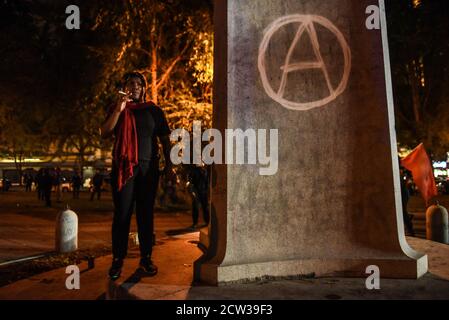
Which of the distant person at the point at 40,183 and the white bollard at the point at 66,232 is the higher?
the distant person at the point at 40,183

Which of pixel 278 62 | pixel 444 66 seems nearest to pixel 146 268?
pixel 278 62

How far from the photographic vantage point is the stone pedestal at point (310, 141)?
485 cm

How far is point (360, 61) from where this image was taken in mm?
5180

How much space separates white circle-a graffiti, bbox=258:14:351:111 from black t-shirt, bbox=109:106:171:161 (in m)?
A: 1.13

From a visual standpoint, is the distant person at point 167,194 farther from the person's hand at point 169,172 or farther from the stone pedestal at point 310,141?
the stone pedestal at point 310,141

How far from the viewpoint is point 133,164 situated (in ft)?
15.6

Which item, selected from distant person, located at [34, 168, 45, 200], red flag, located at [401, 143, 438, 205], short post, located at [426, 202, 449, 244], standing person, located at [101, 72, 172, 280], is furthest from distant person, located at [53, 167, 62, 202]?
standing person, located at [101, 72, 172, 280]

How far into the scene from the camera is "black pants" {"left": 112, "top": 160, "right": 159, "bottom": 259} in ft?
15.8

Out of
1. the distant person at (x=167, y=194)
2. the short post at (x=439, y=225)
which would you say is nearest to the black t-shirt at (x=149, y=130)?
the short post at (x=439, y=225)

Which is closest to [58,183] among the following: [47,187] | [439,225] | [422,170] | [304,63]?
[47,187]

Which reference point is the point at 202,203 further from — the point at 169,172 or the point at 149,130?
the point at 149,130
